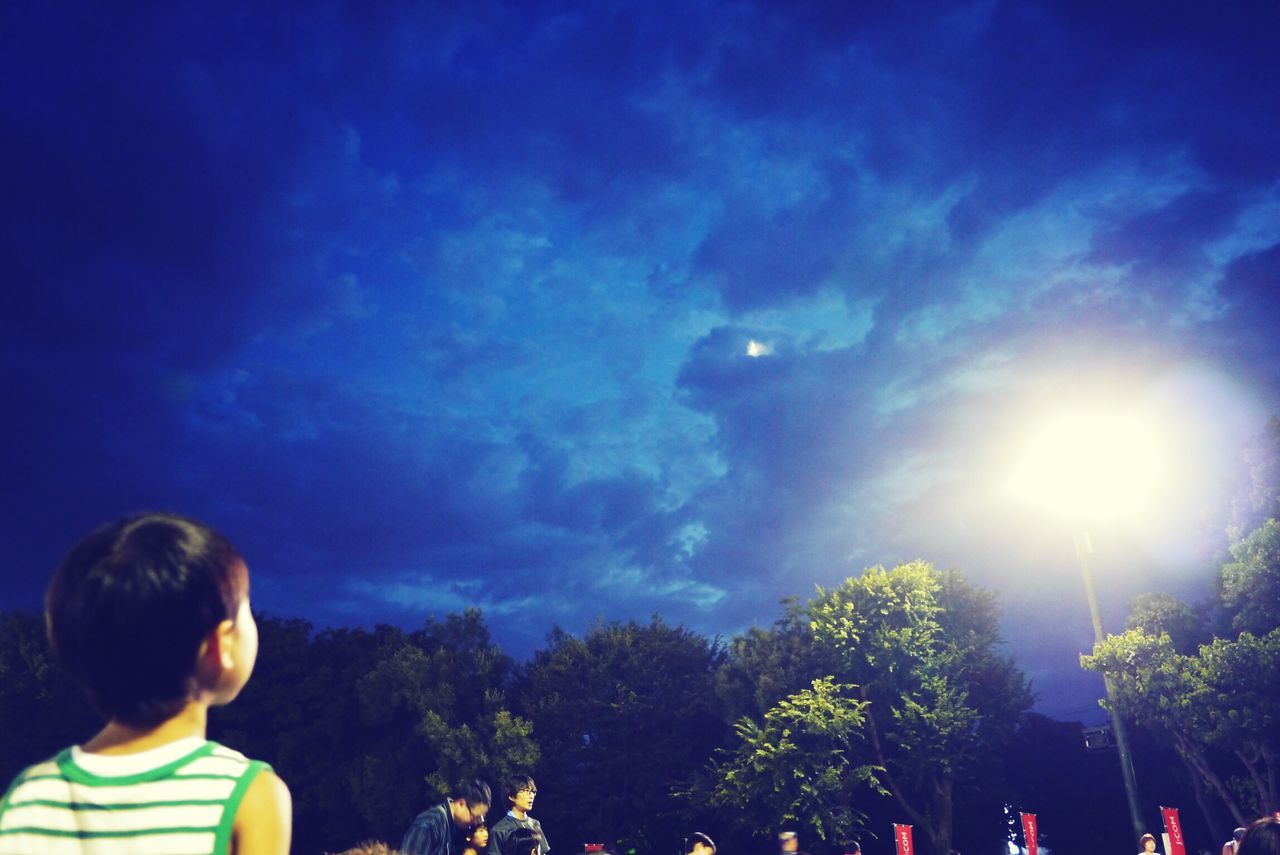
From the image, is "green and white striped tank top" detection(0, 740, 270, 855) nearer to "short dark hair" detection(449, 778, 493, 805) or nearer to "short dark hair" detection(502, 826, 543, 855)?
"short dark hair" detection(449, 778, 493, 805)

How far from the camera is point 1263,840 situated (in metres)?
4.66

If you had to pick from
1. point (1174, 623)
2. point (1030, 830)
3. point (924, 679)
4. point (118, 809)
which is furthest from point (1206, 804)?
point (118, 809)

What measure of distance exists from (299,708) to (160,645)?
45.0 metres

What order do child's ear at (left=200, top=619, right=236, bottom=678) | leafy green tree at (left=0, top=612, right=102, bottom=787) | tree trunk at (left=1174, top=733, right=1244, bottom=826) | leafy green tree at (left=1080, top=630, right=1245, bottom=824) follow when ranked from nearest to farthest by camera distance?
child's ear at (left=200, top=619, right=236, bottom=678) < leafy green tree at (left=1080, top=630, right=1245, bottom=824) < tree trunk at (left=1174, top=733, right=1244, bottom=826) < leafy green tree at (left=0, top=612, right=102, bottom=787)

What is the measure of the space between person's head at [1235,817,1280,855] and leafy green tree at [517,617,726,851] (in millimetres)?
32544

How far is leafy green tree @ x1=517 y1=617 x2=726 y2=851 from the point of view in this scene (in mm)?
35938

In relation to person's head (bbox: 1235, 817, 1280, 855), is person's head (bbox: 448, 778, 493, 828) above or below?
above

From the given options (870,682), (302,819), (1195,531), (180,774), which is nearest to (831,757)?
(870,682)

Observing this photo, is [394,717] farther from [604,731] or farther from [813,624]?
[813,624]

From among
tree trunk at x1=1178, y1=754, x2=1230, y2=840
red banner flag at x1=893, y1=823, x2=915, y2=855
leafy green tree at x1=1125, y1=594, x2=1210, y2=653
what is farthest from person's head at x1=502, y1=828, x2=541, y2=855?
tree trunk at x1=1178, y1=754, x2=1230, y2=840

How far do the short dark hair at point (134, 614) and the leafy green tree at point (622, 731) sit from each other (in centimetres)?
3603

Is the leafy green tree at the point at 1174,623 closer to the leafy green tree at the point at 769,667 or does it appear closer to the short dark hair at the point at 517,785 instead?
the leafy green tree at the point at 769,667

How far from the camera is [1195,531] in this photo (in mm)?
31422

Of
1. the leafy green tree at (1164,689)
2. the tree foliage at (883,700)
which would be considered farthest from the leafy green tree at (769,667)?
the leafy green tree at (1164,689)
